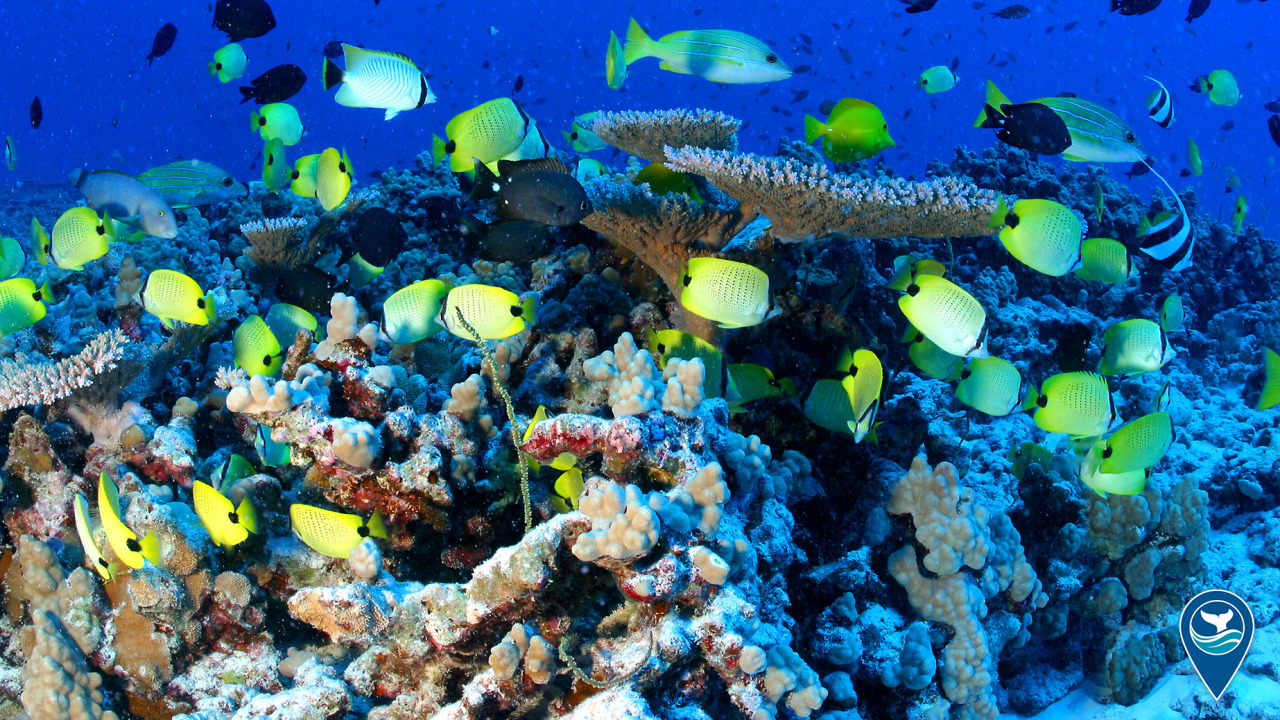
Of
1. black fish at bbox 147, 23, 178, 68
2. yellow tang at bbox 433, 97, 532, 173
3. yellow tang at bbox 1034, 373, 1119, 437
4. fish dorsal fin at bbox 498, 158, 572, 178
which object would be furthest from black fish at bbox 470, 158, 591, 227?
black fish at bbox 147, 23, 178, 68

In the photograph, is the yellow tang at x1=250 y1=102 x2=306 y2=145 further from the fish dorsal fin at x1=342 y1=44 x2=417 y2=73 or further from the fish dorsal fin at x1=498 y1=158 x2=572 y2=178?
the fish dorsal fin at x1=498 y1=158 x2=572 y2=178

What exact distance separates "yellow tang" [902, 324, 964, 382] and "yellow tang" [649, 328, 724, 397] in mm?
1387

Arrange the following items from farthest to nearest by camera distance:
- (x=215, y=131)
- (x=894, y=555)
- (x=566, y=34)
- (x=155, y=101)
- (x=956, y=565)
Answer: (x=566, y=34) → (x=155, y=101) → (x=215, y=131) → (x=894, y=555) → (x=956, y=565)

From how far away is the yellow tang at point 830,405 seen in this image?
3.21m

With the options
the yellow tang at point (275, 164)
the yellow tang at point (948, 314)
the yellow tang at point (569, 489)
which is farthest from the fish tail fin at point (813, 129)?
the yellow tang at point (275, 164)

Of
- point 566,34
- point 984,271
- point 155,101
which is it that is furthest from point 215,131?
point 984,271

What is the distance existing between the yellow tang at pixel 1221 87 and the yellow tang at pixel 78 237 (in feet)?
34.5

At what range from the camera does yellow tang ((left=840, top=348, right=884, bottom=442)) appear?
2.80m

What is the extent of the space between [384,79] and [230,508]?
2.28m

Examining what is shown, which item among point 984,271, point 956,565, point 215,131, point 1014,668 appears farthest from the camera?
point 215,131

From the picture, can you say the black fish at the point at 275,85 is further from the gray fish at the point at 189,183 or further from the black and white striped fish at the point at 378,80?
the black and white striped fish at the point at 378,80

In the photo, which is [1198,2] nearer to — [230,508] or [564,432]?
[564,432]

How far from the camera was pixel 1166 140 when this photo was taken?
84438 mm

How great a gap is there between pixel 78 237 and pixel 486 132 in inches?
91.1
